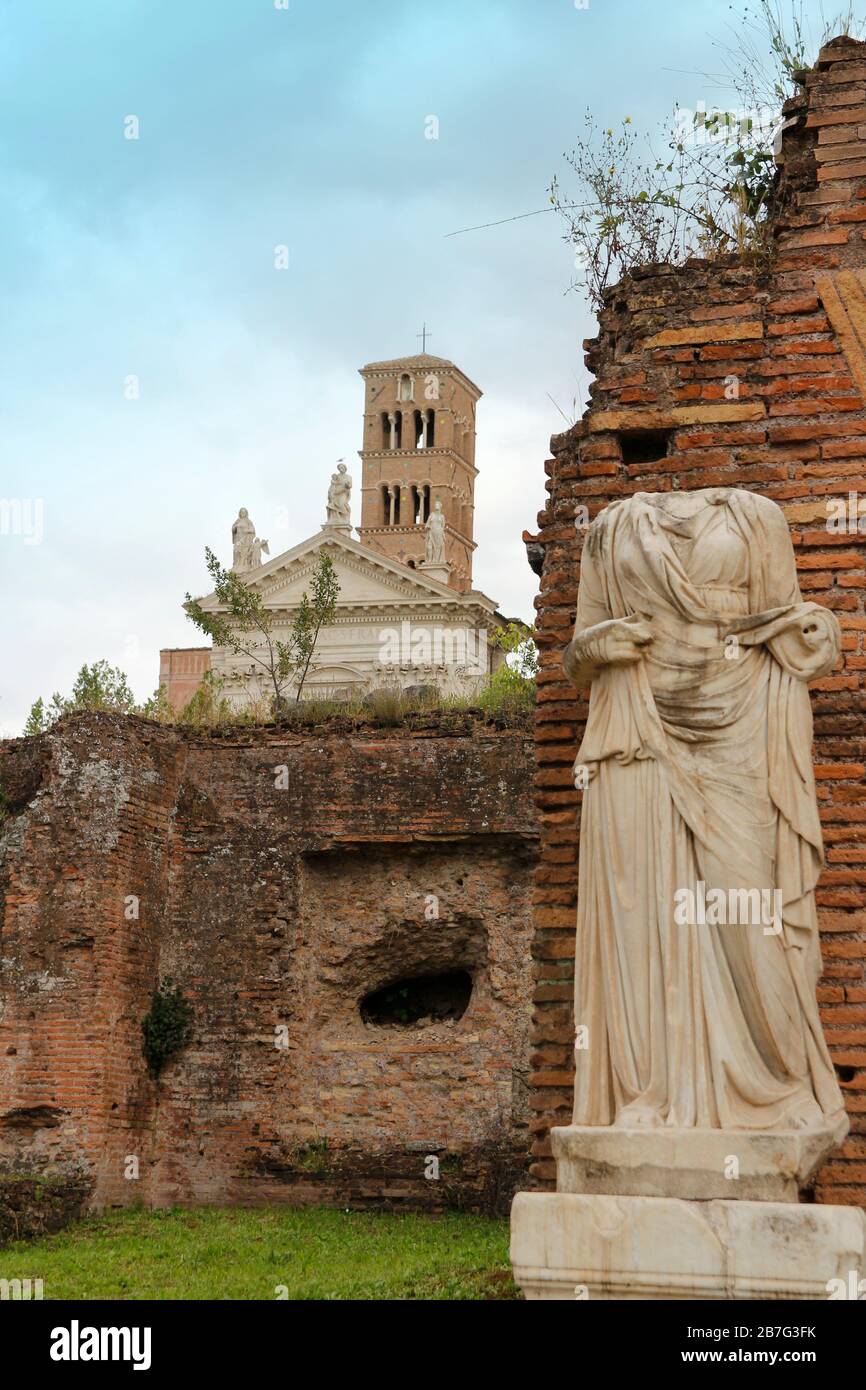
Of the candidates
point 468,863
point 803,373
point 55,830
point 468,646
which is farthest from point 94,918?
point 468,646

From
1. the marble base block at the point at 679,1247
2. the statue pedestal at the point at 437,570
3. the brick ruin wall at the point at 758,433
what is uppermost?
the statue pedestal at the point at 437,570

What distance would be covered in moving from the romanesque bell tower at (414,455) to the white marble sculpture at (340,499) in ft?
35.1

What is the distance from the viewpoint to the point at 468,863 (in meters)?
14.3

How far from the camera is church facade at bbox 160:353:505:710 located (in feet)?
162

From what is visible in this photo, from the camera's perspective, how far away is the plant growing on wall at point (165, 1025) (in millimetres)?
14078

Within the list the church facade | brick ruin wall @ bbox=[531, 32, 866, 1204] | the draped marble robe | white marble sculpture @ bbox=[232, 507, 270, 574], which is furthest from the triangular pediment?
the draped marble robe

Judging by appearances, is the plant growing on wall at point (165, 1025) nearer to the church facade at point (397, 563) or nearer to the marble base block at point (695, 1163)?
the marble base block at point (695, 1163)

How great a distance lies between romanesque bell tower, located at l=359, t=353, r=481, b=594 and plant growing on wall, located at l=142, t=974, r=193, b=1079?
55773 millimetres

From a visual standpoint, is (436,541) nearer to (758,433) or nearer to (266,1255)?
(266,1255)

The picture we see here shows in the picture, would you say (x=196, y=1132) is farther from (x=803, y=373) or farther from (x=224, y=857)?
(x=803, y=373)

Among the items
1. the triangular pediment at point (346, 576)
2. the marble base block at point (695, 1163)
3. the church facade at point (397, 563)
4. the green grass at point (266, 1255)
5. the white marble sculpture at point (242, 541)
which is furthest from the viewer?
the white marble sculpture at point (242, 541)

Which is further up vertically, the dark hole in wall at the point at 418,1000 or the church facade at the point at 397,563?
the church facade at the point at 397,563

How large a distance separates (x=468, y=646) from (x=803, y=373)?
142 feet

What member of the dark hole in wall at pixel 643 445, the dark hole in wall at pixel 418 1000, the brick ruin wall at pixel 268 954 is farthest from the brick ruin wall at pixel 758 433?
the dark hole in wall at pixel 418 1000
